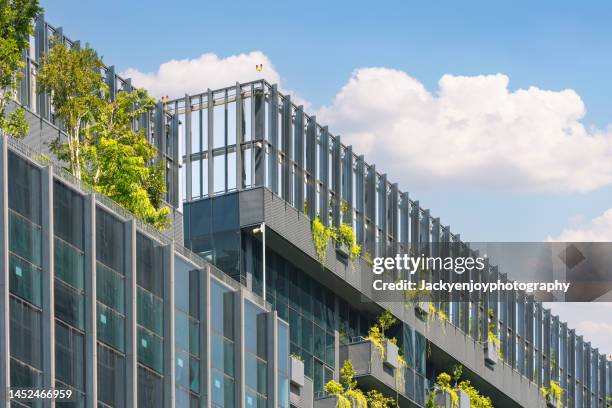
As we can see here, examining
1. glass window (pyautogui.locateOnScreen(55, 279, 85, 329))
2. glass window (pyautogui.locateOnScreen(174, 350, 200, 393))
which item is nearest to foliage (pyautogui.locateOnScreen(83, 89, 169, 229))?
glass window (pyautogui.locateOnScreen(174, 350, 200, 393))

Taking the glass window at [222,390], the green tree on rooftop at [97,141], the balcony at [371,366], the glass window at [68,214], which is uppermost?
the green tree on rooftop at [97,141]

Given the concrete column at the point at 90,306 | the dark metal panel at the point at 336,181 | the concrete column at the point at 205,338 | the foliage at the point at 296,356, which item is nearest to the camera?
the concrete column at the point at 90,306

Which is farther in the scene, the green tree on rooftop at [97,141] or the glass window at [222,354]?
the green tree on rooftop at [97,141]

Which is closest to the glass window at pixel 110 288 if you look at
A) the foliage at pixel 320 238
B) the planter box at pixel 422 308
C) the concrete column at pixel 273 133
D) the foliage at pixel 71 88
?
the foliage at pixel 71 88

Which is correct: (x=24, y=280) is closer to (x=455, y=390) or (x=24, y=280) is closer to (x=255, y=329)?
(x=255, y=329)

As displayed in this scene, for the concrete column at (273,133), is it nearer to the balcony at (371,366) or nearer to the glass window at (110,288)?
the balcony at (371,366)

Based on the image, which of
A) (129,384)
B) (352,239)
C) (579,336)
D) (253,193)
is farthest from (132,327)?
(579,336)

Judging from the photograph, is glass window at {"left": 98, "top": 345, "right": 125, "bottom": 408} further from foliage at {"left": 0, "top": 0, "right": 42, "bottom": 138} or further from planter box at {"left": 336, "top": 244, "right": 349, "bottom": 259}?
planter box at {"left": 336, "top": 244, "right": 349, "bottom": 259}

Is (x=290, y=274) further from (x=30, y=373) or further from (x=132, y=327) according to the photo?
(x=30, y=373)

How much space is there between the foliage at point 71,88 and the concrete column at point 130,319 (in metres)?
6.64

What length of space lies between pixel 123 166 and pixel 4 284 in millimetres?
14688

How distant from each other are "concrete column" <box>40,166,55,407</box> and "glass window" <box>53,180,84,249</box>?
628 mm

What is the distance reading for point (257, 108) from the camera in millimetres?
77000

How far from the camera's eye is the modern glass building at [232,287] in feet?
168
